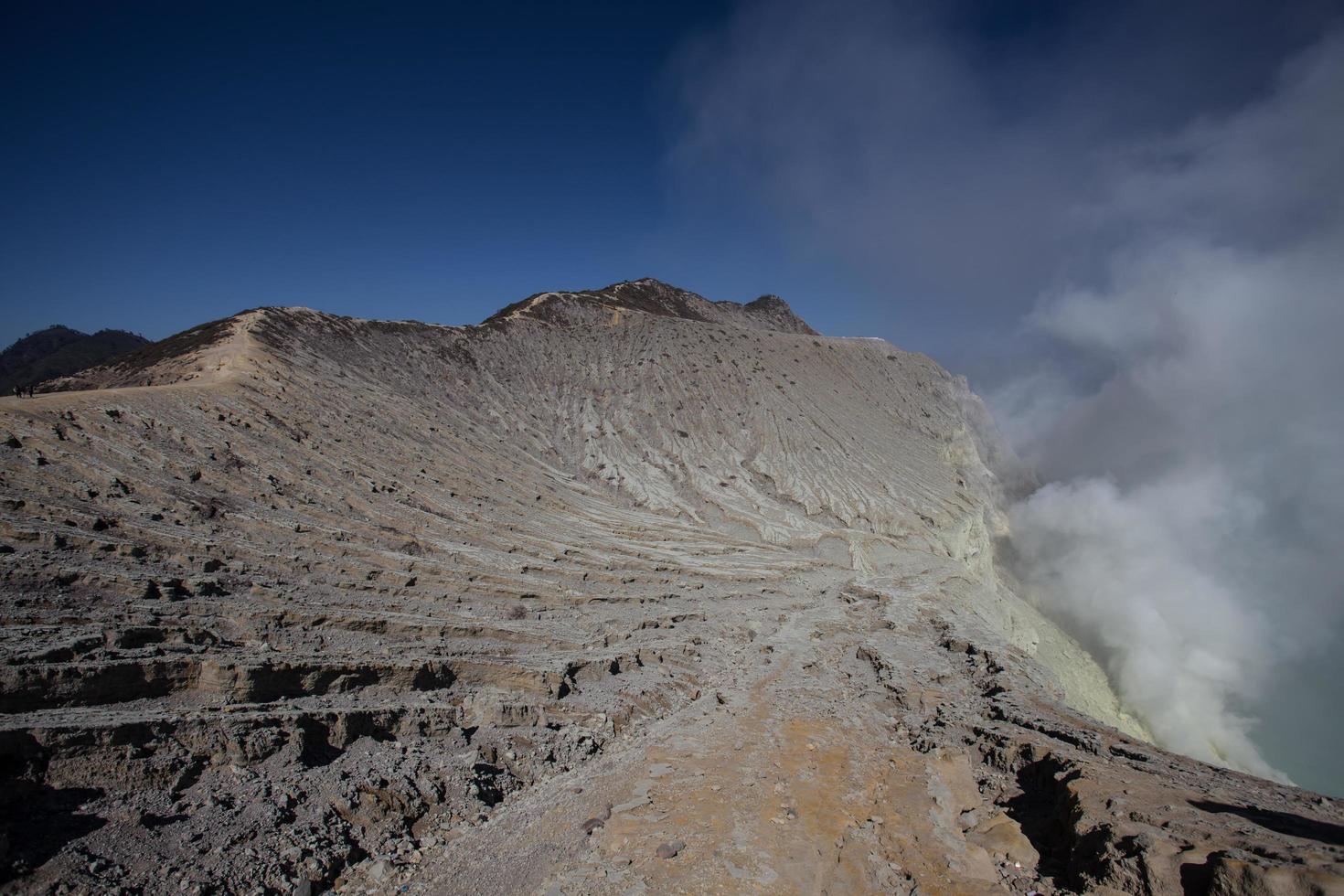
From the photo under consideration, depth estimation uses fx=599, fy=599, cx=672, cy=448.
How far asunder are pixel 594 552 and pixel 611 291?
4857cm

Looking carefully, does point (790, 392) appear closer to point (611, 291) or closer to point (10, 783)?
point (611, 291)

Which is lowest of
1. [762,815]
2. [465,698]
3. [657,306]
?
[762,815]

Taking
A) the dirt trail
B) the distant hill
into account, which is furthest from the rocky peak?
the dirt trail

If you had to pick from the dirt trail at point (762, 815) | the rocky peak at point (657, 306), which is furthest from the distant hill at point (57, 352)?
the dirt trail at point (762, 815)

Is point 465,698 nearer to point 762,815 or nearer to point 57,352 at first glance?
point 762,815

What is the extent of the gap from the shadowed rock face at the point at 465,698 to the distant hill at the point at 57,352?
36820 millimetres

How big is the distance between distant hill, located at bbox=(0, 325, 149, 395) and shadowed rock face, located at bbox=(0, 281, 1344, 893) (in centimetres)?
3682

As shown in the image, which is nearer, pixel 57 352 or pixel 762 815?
pixel 762 815

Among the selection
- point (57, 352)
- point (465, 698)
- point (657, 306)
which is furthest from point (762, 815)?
point (57, 352)

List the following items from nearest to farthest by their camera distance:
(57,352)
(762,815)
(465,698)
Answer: (762,815)
(465,698)
(57,352)

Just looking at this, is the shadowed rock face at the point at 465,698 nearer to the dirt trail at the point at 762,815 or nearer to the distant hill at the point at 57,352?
the dirt trail at the point at 762,815

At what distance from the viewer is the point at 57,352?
6488 cm

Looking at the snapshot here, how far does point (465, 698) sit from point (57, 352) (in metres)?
82.8

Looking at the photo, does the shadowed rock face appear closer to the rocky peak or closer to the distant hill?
the rocky peak
